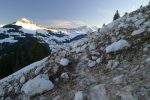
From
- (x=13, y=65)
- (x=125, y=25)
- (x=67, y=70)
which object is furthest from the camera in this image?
(x=13, y=65)

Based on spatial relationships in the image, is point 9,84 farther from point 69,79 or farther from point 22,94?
point 69,79

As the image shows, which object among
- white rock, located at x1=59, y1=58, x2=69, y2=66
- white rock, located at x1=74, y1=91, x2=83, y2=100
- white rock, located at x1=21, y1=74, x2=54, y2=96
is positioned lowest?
white rock, located at x1=74, y1=91, x2=83, y2=100

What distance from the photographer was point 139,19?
10836 mm

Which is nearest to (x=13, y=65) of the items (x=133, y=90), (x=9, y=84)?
(x=9, y=84)

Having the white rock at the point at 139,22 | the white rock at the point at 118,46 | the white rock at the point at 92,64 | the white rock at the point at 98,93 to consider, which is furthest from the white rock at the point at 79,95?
the white rock at the point at 139,22

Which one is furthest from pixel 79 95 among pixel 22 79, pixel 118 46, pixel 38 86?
pixel 22 79

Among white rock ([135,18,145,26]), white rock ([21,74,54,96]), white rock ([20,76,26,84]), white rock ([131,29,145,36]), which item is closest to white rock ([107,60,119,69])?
white rock ([131,29,145,36])

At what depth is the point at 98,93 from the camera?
6.97 metres

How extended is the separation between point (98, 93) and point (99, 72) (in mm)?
1300

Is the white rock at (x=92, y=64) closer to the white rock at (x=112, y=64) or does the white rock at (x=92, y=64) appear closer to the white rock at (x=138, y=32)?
the white rock at (x=112, y=64)

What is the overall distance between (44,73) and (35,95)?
1285 mm

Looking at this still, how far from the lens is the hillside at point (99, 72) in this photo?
6.84m

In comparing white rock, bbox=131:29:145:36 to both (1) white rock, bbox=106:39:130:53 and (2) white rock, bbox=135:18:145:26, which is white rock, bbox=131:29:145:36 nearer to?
(1) white rock, bbox=106:39:130:53

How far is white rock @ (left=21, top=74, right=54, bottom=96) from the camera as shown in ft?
27.4
